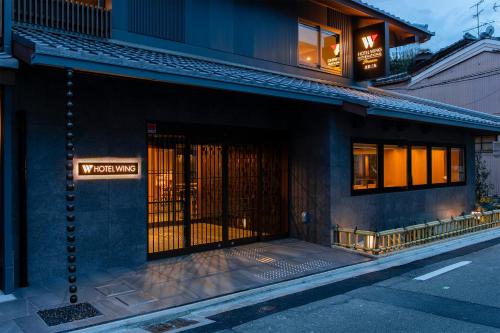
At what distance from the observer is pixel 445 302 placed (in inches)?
263

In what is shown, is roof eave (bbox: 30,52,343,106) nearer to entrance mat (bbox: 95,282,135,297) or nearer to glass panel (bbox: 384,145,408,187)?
entrance mat (bbox: 95,282,135,297)

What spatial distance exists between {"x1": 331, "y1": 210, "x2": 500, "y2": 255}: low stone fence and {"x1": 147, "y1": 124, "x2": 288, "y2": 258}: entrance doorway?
1876 millimetres

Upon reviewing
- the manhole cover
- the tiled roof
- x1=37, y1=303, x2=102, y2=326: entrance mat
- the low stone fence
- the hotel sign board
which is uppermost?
the hotel sign board

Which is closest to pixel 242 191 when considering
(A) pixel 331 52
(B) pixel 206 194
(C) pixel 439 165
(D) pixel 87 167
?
(B) pixel 206 194

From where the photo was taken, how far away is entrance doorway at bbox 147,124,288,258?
9.42 m

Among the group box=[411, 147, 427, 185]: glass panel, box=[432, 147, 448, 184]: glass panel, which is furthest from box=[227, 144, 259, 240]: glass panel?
box=[432, 147, 448, 184]: glass panel

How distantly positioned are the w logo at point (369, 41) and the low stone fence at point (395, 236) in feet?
18.9

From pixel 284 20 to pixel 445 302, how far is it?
8617mm

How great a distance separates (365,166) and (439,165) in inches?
176

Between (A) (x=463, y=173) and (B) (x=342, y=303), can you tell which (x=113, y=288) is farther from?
(A) (x=463, y=173)

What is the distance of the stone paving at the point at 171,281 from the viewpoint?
20.5 ft

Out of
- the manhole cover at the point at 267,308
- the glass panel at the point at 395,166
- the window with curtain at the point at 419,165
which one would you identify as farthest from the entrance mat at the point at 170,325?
the window with curtain at the point at 419,165

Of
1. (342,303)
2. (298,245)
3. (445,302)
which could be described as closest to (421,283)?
(445,302)

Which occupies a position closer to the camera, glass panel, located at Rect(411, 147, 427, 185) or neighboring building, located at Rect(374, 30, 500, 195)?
glass panel, located at Rect(411, 147, 427, 185)
